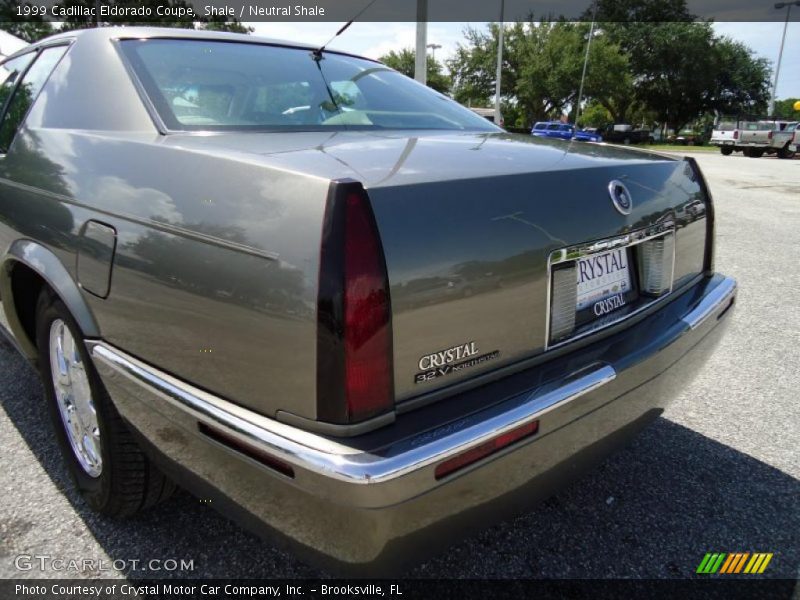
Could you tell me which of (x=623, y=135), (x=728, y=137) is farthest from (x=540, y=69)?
(x=728, y=137)

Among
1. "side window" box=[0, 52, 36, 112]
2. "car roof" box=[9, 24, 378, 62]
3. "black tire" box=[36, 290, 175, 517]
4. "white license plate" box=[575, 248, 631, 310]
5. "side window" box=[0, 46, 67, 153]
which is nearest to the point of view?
"white license plate" box=[575, 248, 631, 310]

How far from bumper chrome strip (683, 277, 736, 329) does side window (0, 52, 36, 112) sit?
118 inches

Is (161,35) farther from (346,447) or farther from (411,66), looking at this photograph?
(411,66)

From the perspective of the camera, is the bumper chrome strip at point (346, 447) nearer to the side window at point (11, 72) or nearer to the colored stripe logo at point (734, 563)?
the colored stripe logo at point (734, 563)

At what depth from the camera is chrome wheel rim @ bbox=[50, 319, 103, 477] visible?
2125 millimetres

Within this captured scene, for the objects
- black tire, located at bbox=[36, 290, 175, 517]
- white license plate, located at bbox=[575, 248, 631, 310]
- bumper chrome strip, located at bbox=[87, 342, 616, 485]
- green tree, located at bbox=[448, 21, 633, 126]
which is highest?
green tree, located at bbox=[448, 21, 633, 126]

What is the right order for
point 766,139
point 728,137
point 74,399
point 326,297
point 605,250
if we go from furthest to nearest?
point 728,137, point 766,139, point 74,399, point 605,250, point 326,297

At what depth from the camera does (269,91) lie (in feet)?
7.58

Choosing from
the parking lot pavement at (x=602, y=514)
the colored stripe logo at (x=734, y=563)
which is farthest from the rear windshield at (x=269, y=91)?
the colored stripe logo at (x=734, y=563)

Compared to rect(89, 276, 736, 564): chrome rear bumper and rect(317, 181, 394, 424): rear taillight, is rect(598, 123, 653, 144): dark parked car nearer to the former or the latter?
rect(89, 276, 736, 564): chrome rear bumper

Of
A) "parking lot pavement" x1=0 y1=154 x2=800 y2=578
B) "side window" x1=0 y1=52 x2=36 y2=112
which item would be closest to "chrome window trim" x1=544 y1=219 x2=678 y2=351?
"parking lot pavement" x1=0 y1=154 x2=800 y2=578

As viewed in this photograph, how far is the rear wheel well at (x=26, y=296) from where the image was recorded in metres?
2.34

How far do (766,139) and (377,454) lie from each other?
105 feet

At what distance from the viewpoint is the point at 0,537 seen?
6.75 feet
